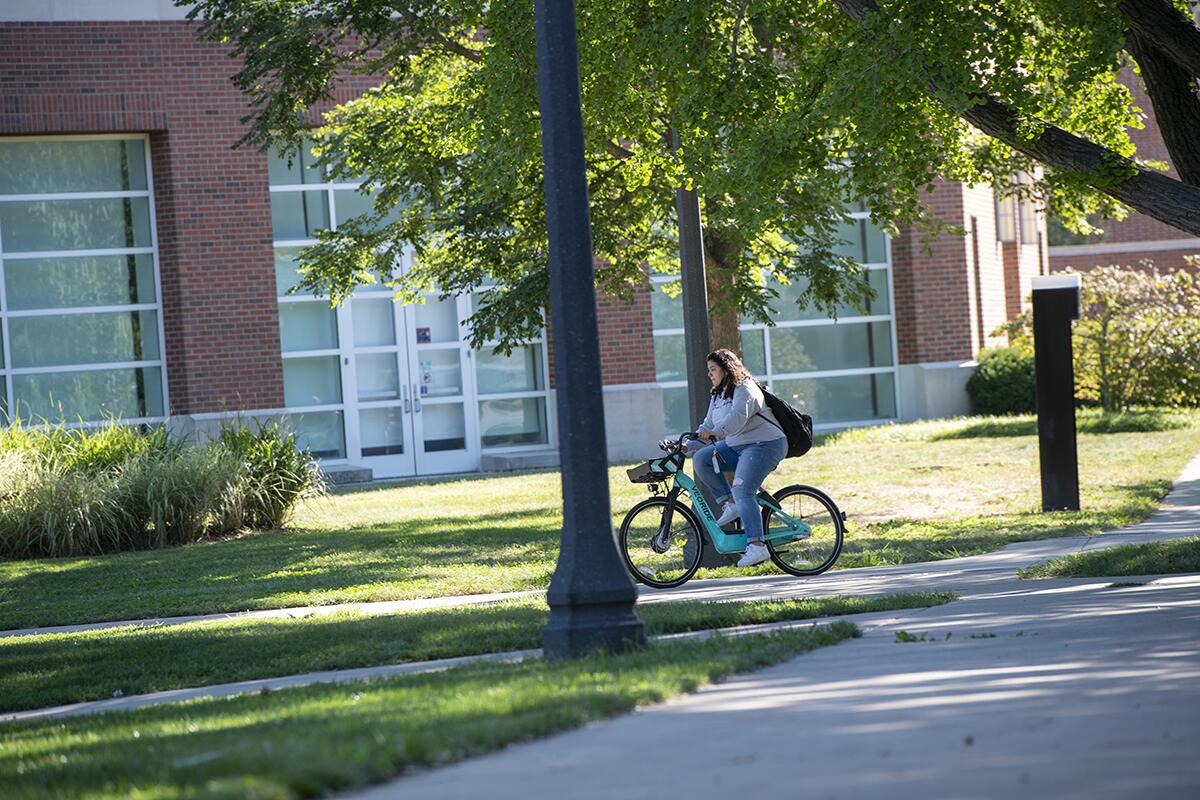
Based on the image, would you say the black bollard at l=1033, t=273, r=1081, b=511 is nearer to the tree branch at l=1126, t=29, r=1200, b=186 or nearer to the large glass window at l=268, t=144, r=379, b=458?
the tree branch at l=1126, t=29, r=1200, b=186

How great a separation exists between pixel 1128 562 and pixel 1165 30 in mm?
3534

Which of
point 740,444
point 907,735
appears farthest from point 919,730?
point 740,444

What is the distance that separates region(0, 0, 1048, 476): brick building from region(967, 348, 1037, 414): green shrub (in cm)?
609

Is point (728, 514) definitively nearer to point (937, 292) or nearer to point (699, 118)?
point (699, 118)

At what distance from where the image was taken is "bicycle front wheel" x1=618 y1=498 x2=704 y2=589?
10.7 meters

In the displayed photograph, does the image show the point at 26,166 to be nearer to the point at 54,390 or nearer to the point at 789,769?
the point at 54,390

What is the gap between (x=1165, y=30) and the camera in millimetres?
9609

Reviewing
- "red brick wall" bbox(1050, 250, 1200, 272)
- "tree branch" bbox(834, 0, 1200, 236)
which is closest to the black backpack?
"tree branch" bbox(834, 0, 1200, 236)

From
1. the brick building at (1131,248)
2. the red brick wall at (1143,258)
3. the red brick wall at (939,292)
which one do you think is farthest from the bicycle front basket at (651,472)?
the red brick wall at (1143,258)

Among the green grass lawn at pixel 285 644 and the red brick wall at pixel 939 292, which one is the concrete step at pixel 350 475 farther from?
the green grass lawn at pixel 285 644

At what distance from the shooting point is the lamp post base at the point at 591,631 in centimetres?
673

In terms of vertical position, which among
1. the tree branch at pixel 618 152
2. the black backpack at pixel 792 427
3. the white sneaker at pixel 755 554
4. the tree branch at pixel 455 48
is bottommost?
the white sneaker at pixel 755 554

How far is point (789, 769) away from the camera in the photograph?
430 cm

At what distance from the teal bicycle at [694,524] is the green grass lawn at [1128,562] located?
159 cm
